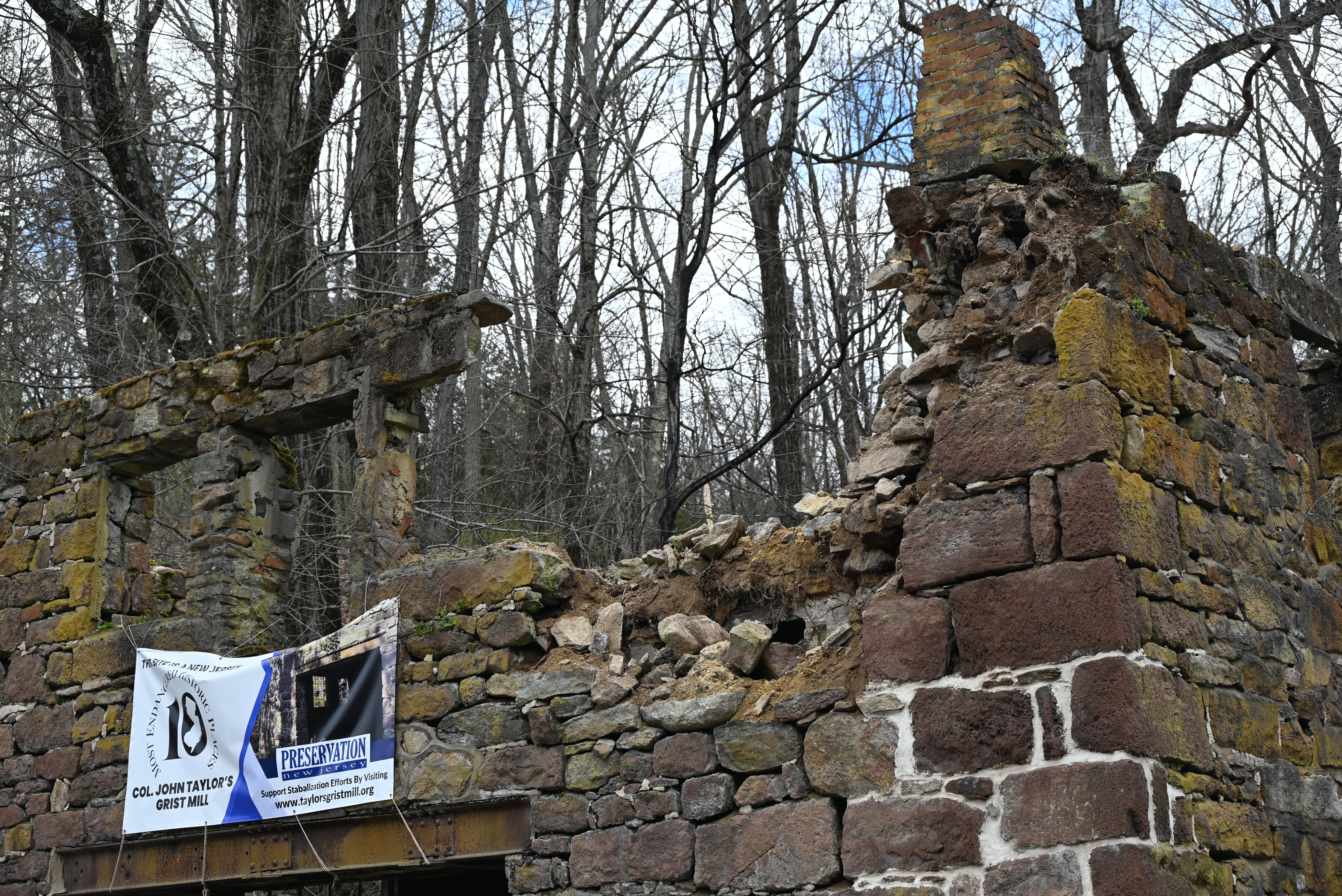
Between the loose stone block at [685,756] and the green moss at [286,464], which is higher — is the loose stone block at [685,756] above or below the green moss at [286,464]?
below

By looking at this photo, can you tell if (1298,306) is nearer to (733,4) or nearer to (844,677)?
(844,677)

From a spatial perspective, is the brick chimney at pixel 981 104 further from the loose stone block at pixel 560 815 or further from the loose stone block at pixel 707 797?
the loose stone block at pixel 560 815

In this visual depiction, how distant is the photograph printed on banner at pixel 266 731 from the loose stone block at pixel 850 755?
227cm

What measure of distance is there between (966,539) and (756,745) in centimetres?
123

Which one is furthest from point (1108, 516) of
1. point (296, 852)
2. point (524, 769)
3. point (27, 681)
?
point (27, 681)

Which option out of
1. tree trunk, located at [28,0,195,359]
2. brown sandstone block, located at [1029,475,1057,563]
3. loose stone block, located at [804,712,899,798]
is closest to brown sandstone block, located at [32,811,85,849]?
loose stone block, located at [804,712,899,798]

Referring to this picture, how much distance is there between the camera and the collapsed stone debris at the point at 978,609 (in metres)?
4.70

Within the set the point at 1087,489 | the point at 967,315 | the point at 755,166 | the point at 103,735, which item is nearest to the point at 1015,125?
the point at 967,315

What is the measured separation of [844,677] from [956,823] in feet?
2.54

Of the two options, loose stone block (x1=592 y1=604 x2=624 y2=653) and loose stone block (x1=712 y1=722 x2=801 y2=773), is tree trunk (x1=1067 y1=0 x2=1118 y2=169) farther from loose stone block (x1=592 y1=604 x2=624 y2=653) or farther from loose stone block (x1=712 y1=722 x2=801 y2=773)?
loose stone block (x1=712 y1=722 x2=801 y2=773)

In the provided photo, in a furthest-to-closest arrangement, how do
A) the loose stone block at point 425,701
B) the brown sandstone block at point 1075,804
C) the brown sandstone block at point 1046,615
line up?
the loose stone block at point 425,701, the brown sandstone block at point 1046,615, the brown sandstone block at point 1075,804

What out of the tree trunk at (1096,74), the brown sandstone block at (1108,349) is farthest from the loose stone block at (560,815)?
the tree trunk at (1096,74)

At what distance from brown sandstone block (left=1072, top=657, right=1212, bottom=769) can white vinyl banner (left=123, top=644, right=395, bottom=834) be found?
3.38 metres

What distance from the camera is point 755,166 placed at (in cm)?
1448
